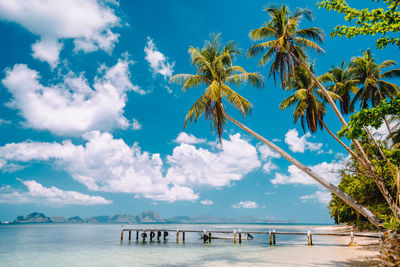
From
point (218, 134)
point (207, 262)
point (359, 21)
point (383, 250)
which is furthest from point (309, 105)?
point (207, 262)

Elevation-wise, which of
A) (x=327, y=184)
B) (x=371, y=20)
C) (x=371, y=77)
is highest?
(x=371, y=77)

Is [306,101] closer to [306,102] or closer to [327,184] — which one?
[306,102]

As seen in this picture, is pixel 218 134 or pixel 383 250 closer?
pixel 383 250

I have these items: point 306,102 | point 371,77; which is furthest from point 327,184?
point 371,77

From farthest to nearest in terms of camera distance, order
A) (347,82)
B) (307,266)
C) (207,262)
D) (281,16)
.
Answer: (347,82) < (207,262) < (281,16) < (307,266)

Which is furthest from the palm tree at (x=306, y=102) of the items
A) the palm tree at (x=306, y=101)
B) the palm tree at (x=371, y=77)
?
the palm tree at (x=371, y=77)

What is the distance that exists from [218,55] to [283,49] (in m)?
4.22

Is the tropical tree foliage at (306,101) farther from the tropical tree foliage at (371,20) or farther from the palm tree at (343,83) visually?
the tropical tree foliage at (371,20)

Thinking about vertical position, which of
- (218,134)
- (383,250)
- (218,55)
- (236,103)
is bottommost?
(383,250)

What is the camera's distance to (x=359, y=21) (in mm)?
6121

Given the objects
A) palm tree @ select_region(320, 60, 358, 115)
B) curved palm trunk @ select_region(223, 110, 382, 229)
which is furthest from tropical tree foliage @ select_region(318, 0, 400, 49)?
palm tree @ select_region(320, 60, 358, 115)

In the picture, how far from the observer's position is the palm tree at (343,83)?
55.9 ft

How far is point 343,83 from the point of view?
1764cm

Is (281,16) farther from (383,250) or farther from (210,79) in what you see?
(383,250)
